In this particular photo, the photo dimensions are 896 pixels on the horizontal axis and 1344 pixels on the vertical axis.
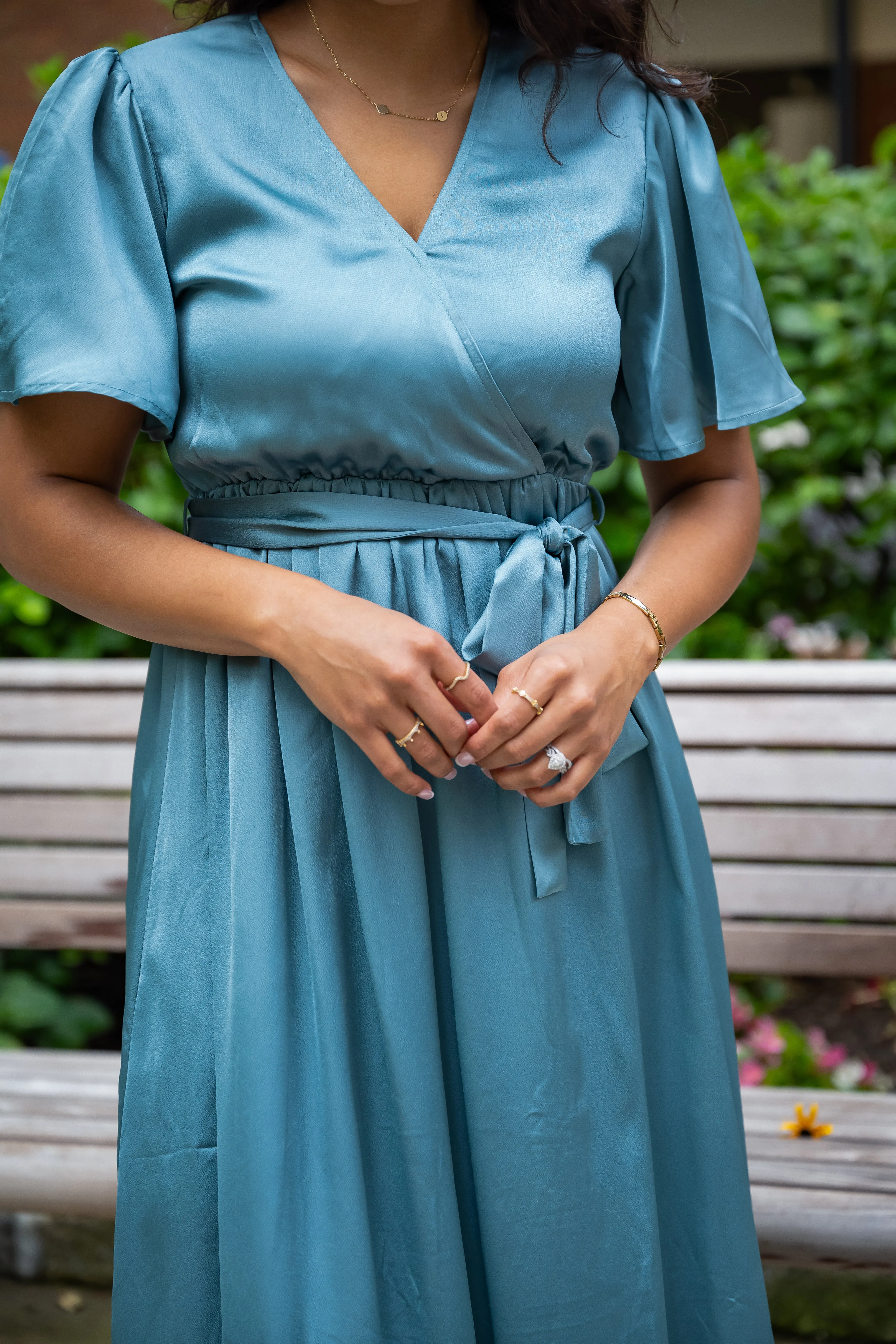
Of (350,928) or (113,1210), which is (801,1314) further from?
(350,928)

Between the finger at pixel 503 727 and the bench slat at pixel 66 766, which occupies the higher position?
the bench slat at pixel 66 766

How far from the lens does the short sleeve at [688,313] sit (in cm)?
129

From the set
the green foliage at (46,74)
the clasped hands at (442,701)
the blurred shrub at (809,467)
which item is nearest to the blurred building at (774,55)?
the green foliage at (46,74)

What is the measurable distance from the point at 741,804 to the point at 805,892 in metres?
0.21

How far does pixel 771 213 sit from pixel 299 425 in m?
2.10

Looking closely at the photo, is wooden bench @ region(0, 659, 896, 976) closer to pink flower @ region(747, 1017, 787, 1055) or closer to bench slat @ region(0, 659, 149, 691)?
bench slat @ region(0, 659, 149, 691)

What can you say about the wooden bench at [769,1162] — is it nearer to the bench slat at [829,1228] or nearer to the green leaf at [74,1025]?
the bench slat at [829,1228]

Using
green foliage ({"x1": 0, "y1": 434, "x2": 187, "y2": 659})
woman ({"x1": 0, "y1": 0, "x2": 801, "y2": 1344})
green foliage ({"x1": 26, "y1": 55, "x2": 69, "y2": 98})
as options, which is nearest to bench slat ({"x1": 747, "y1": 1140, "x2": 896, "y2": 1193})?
woman ({"x1": 0, "y1": 0, "x2": 801, "y2": 1344})

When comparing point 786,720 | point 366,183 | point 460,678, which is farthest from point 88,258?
point 786,720

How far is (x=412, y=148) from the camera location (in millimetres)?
1207

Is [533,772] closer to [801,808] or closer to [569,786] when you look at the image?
[569,786]

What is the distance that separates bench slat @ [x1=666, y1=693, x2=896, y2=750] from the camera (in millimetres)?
2387

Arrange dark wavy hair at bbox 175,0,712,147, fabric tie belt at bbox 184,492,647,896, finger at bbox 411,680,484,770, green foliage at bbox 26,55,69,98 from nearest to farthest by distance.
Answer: finger at bbox 411,680,484,770
fabric tie belt at bbox 184,492,647,896
dark wavy hair at bbox 175,0,712,147
green foliage at bbox 26,55,69,98

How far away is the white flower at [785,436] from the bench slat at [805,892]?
3.44 ft
